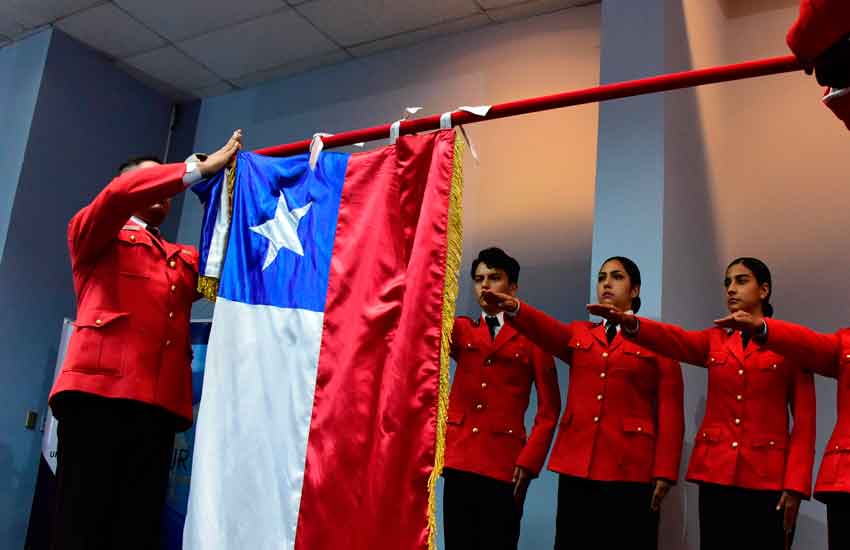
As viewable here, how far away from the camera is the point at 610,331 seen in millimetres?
3240

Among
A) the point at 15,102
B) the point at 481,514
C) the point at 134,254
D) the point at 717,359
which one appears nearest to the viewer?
the point at 134,254

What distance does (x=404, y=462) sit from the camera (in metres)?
2.08

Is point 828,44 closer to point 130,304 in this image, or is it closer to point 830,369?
point 830,369

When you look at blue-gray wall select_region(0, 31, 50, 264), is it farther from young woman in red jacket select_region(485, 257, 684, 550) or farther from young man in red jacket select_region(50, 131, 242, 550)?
young woman in red jacket select_region(485, 257, 684, 550)

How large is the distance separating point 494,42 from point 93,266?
2.97 meters

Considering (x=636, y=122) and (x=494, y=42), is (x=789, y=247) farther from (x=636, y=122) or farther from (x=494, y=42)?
(x=494, y=42)

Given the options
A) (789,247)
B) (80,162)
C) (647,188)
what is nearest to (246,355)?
(647,188)

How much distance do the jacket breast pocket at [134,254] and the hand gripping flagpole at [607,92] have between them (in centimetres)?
62

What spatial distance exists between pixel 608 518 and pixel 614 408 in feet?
1.25

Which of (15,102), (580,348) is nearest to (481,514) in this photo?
(580,348)

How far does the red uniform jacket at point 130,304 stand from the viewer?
236 cm

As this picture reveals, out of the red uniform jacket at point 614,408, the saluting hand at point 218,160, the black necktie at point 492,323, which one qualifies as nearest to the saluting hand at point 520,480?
the red uniform jacket at point 614,408

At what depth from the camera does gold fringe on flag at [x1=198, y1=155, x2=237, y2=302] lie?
97.9 inches

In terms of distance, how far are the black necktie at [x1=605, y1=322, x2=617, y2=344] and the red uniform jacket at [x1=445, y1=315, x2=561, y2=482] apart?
0.27 m
